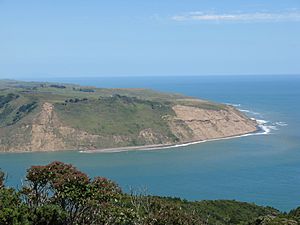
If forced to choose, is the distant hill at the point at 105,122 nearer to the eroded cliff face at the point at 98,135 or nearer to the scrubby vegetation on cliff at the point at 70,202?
the eroded cliff face at the point at 98,135

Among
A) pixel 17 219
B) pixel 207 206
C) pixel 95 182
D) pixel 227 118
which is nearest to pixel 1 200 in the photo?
pixel 17 219

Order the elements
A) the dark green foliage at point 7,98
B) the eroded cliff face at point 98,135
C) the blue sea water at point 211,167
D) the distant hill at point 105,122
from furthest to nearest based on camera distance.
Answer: the dark green foliage at point 7,98
the distant hill at point 105,122
the eroded cliff face at point 98,135
the blue sea water at point 211,167

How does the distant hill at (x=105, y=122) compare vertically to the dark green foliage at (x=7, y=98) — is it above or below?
below

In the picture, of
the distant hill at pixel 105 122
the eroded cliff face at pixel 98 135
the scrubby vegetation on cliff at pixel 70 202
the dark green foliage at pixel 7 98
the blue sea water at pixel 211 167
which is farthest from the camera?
the dark green foliage at pixel 7 98

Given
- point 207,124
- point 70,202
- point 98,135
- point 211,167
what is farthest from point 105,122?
point 70,202

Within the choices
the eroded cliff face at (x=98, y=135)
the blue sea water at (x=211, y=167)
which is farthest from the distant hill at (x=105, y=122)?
the blue sea water at (x=211, y=167)

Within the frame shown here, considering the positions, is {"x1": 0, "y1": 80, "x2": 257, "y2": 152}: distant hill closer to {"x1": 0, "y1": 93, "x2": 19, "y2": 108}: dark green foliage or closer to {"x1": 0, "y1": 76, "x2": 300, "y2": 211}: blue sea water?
{"x1": 0, "y1": 93, "x2": 19, "y2": 108}: dark green foliage

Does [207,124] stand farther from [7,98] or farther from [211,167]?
[7,98]

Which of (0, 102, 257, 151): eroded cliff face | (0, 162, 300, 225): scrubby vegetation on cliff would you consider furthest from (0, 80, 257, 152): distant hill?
(0, 162, 300, 225): scrubby vegetation on cliff
